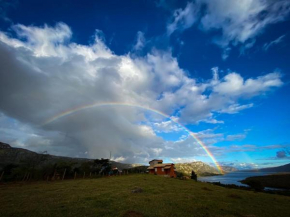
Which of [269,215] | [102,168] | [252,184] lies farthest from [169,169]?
[269,215]

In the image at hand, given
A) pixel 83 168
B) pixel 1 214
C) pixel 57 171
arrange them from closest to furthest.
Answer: pixel 1 214 → pixel 57 171 → pixel 83 168

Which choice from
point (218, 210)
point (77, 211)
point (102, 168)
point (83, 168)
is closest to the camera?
point (77, 211)

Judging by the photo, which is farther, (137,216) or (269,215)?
(269,215)

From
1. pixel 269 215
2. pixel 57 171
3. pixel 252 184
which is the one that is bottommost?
pixel 269 215

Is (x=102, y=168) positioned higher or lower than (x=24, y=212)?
higher

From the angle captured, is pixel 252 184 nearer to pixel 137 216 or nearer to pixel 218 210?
pixel 218 210

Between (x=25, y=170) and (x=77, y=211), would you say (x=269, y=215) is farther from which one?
(x=25, y=170)

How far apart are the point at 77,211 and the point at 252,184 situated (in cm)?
5157

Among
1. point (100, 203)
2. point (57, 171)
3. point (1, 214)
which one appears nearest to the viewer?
point (1, 214)

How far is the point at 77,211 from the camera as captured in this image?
13.2 m

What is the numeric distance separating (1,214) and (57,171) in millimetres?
57249

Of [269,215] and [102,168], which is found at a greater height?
[102,168]

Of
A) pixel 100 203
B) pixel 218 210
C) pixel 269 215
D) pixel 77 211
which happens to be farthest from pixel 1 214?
pixel 269 215

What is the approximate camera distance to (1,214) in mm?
12414
